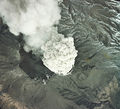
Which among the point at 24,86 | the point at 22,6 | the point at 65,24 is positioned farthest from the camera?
the point at 65,24

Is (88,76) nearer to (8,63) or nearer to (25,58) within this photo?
(25,58)

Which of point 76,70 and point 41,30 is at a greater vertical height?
point 41,30

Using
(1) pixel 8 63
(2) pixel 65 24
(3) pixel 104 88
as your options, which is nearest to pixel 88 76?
(3) pixel 104 88

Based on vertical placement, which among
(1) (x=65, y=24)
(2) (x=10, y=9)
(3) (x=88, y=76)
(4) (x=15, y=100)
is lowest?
(4) (x=15, y=100)

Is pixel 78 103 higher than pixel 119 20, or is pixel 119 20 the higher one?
pixel 119 20
